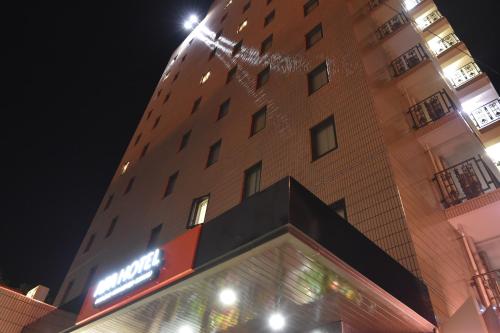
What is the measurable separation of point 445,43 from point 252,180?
10.8m

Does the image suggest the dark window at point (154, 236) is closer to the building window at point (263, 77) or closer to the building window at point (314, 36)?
the building window at point (263, 77)

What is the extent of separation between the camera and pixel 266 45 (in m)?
17.8

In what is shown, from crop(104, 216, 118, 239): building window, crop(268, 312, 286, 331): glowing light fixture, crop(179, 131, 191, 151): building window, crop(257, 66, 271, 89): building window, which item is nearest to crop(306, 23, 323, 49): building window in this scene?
crop(257, 66, 271, 89): building window

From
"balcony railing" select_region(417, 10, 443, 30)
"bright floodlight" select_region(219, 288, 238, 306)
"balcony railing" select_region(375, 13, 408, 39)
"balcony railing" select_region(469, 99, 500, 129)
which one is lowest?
"bright floodlight" select_region(219, 288, 238, 306)

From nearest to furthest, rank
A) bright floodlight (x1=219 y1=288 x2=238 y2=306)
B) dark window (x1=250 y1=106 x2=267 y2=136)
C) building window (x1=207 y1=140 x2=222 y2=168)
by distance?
bright floodlight (x1=219 y1=288 x2=238 y2=306), dark window (x1=250 y1=106 x2=267 y2=136), building window (x1=207 y1=140 x2=222 y2=168)

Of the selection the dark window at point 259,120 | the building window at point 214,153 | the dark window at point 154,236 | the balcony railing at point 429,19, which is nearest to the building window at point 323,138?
the dark window at point 259,120

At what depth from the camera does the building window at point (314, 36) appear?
1428 centimetres

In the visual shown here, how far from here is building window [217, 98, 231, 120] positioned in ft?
55.9

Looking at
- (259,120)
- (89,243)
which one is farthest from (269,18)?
(89,243)

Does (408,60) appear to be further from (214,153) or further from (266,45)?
(214,153)

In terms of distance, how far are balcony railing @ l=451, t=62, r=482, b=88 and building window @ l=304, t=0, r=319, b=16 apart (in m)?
6.46

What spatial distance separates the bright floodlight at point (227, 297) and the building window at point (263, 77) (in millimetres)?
10835

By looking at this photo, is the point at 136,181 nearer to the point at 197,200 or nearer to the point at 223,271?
the point at 197,200

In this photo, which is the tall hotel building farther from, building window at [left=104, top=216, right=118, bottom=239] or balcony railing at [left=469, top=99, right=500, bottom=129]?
building window at [left=104, top=216, right=118, bottom=239]
